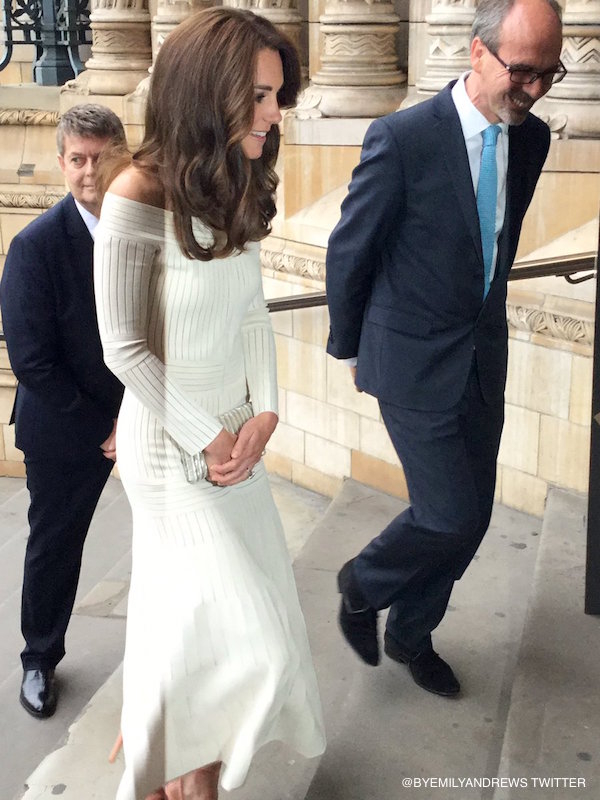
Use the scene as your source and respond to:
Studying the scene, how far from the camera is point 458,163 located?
150 cm

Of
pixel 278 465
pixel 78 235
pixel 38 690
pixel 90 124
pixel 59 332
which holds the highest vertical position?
pixel 90 124

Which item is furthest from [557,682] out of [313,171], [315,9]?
[315,9]

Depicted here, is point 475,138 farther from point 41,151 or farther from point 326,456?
point 41,151

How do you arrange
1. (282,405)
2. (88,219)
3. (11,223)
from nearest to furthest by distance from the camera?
(88,219), (282,405), (11,223)

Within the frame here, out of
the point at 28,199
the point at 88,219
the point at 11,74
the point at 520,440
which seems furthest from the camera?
the point at 11,74

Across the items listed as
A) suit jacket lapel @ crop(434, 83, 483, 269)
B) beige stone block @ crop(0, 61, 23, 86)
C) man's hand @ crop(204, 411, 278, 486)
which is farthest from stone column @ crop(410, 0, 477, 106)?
beige stone block @ crop(0, 61, 23, 86)

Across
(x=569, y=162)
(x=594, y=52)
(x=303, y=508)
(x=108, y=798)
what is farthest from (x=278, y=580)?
(x=594, y=52)

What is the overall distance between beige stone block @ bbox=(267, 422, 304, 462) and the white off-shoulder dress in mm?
149

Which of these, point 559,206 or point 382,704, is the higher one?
point 559,206

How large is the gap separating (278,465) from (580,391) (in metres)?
0.81

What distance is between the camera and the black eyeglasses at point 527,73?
1383 mm

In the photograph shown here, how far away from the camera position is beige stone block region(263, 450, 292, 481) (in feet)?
4.92

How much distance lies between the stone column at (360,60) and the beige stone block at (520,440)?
0.66 meters

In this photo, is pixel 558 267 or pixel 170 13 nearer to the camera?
pixel 170 13
